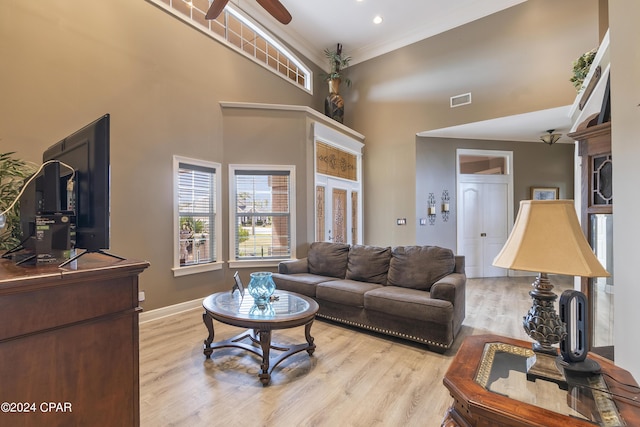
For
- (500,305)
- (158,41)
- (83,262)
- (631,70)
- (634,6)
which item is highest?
(158,41)

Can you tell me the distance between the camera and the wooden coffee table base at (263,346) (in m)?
2.34

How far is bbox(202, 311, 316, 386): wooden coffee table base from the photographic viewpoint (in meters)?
2.34

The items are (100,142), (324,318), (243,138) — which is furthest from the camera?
(243,138)

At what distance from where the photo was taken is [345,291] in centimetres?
344

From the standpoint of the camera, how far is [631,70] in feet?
5.05

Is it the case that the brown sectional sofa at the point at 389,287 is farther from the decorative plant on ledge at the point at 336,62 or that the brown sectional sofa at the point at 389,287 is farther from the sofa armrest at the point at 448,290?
the decorative plant on ledge at the point at 336,62

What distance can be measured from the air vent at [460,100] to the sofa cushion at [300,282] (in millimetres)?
4021

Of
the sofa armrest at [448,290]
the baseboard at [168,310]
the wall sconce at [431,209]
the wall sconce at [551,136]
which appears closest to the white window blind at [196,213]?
the baseboard at [168,310]

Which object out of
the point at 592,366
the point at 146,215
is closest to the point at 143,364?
the point at 146,215

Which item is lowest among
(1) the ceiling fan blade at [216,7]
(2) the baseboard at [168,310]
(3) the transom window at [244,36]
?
(2) the baseboard at [168,310]

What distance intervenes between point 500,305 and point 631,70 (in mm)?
3681

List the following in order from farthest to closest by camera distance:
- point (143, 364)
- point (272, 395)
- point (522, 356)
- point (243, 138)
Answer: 1. point (243, 138)
2. point (143, 364)
3. point (272, 395)
4. point (522, 356)

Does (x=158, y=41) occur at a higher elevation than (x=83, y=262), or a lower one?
higher

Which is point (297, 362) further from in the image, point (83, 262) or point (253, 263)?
point (253, 263)
